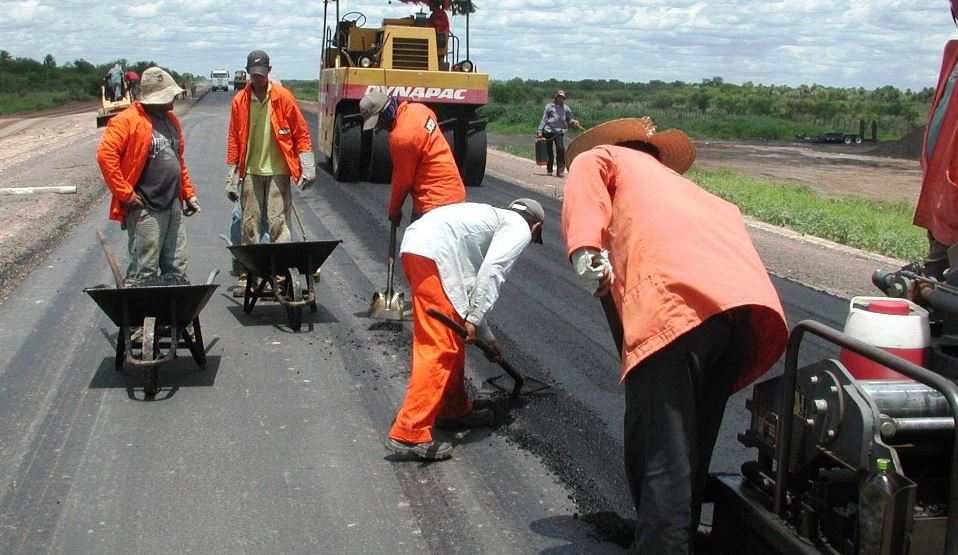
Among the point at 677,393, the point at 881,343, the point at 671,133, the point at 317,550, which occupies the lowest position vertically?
the point at 317,550

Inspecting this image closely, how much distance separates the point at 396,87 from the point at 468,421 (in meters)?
11.1

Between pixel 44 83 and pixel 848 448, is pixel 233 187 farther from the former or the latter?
pixel 44 83

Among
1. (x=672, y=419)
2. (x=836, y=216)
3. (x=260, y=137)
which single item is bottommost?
(x=836, y=216)

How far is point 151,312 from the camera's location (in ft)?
19.5

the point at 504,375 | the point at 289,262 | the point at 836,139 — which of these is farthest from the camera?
the point at 836,139

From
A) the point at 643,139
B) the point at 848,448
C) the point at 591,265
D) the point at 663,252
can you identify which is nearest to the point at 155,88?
the point at 643,139

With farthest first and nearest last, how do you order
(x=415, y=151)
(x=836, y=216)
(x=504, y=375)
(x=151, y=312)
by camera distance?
(x=836, y=216)
(x=415, y=151)
(x=504, y=375)
(x=151, y=312)

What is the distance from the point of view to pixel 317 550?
403cm

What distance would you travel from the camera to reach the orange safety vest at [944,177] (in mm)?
4008

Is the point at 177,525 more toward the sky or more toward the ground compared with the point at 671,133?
more toward the ground

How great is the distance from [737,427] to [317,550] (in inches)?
97.6

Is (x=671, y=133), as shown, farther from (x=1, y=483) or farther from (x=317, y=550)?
(x=1, y=483)

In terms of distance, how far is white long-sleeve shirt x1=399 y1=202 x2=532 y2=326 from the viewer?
490cm

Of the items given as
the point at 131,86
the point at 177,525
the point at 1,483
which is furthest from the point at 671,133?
the point at 131,86
